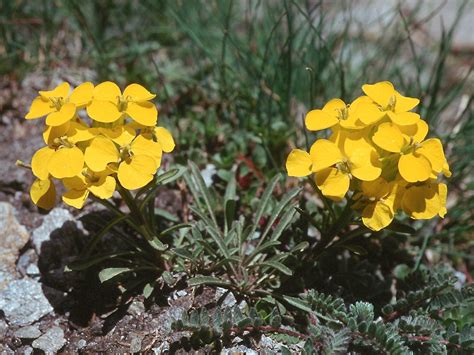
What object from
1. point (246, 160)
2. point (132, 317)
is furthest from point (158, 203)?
point (132, 317)

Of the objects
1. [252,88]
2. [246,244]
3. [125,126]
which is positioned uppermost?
[125,126]

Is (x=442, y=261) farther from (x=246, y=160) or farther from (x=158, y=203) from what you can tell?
(x=158, y=203)

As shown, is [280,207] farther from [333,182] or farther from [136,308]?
[136,308]

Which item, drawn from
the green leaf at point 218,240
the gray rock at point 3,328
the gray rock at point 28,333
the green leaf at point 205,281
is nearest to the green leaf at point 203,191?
the green leaf at point 218,240

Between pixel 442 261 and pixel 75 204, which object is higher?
pixel 75 204

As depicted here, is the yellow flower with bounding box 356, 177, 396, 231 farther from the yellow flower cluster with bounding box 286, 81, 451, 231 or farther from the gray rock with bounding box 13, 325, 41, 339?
the gray rock with bounding box 13, 325, 41, 339

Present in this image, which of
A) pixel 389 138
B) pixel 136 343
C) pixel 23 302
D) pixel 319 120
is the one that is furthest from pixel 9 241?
pixel 389 138
